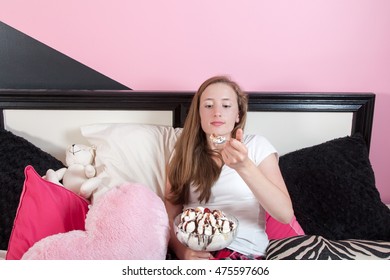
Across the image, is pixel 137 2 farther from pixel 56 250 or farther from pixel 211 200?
pixel 56 250

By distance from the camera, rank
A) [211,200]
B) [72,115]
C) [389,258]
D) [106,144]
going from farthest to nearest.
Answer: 1. [72,115]
2. [106,144]
3. [211,200]
4. [389,258]

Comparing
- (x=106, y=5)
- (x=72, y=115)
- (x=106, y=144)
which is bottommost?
(x=106, y=144)

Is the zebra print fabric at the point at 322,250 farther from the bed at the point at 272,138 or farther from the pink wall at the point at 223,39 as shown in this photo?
the pink wall at the point at 223,39

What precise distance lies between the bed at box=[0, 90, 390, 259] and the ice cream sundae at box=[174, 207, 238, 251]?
0.40 m

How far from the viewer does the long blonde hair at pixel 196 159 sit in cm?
128

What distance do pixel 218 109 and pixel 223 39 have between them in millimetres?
467

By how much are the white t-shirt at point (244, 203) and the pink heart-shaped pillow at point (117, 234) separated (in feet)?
0.76

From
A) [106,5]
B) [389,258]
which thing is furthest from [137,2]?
[389,258]

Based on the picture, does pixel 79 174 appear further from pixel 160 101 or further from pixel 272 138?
pixel 272 138

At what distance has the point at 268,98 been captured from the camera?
153 cm

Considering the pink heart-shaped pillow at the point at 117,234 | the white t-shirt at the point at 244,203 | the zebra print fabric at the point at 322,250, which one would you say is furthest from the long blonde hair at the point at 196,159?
the zebra print fabric at the point at 322,250

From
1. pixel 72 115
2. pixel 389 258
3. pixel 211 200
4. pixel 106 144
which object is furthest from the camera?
pixel 72 115

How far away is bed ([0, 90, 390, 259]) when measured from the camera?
54.4 inches
